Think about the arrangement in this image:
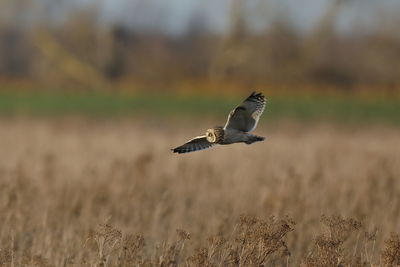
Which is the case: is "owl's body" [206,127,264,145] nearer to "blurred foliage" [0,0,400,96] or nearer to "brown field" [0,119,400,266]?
"brown field" [0,119,400,266]

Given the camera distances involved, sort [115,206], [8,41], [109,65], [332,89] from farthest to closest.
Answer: [8,41] → [109,65] → [332,89] → [115,206]

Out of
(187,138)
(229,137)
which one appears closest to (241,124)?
(229,137)

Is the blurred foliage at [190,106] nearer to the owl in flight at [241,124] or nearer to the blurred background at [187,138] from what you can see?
the blurred background at [187,138]

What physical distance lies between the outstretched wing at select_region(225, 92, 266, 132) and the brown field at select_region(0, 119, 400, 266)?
24.8 inches

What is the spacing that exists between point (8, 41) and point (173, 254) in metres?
42.9

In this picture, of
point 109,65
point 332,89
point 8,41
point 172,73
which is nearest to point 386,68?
point 332,89

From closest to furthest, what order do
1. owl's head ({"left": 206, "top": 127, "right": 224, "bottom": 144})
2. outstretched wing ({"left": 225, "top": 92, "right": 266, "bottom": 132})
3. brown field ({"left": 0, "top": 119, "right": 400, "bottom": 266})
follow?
brown field ({"left": 0, "top": 119, "right": 400, "bottom": 266}) < owl's head ({"left": 206, "top": 127, "right": 224, "bottom": 144}) < outstretched wing ({"left": 225, "top": 92, "right": 266, "bottom": 132})

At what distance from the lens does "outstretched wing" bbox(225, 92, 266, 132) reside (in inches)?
205

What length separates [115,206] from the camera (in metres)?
8.60

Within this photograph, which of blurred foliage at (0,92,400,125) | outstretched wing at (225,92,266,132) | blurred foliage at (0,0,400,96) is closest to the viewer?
outstretched wing at (225,92,266,132)

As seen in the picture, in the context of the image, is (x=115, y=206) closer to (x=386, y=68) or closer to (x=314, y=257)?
(x=314, y=257)

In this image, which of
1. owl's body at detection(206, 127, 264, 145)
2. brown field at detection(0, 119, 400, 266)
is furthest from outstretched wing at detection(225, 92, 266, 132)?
brown field at detection(0, 119, 400, 266)

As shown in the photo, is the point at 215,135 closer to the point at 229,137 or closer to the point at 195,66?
the point at 229,137

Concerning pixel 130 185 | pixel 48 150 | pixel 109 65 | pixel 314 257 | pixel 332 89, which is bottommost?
pixel 314 257
